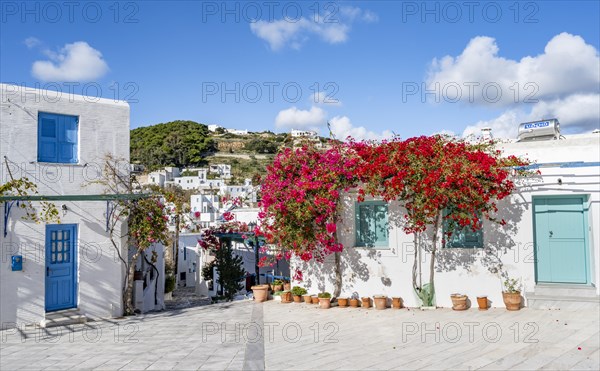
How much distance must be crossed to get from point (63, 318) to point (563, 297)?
35.3 ft

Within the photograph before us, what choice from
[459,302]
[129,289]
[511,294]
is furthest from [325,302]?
[129,289]

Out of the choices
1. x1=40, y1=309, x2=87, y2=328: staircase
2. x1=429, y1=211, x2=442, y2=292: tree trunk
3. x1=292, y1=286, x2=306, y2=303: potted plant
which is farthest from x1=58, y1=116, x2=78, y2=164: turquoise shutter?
x1=429, y1=211, x2=442, y2=292: tree trunk

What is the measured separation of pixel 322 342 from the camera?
27.1 ft

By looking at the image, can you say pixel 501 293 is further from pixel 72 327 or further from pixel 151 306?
pixel 151 306

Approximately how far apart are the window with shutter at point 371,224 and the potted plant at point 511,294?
283 centimetres

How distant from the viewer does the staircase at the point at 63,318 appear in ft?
32.3

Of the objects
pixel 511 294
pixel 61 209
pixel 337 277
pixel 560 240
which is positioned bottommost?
pixel 511 294

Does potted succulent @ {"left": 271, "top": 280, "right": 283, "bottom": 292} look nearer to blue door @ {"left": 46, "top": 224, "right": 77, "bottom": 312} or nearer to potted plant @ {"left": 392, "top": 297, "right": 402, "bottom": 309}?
potted plant @ {"left": 392, "top": 297, "right": 402, "bottom": 309}

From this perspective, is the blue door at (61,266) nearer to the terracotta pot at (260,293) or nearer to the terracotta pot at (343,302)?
the terracotta pot at (260,293)

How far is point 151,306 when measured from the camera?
49.4 ft

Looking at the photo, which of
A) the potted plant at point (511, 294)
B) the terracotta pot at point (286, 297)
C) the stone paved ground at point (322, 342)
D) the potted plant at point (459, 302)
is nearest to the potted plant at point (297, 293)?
the terracotta pot at point (286, 297)

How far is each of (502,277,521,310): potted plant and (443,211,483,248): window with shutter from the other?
39.8 inches

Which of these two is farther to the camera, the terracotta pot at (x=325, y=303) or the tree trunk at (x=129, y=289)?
the terracotta pot at (x=325, y=303)

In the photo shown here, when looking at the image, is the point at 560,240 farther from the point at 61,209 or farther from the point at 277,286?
the point at 61,209
